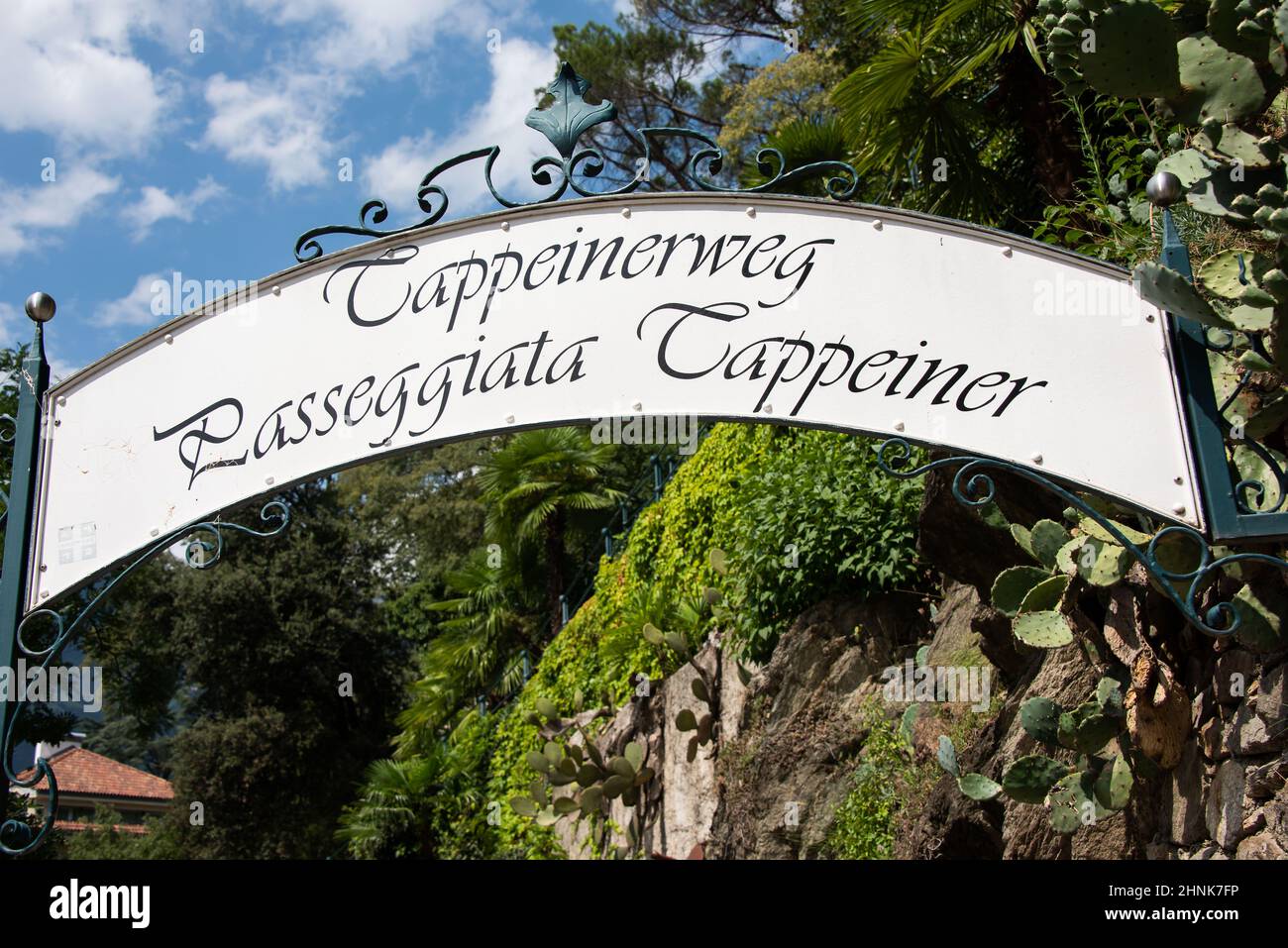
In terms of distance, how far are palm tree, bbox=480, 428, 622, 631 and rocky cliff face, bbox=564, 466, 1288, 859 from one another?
5233mm

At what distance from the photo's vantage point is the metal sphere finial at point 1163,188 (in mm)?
3996

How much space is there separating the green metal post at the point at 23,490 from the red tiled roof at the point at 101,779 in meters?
32.5

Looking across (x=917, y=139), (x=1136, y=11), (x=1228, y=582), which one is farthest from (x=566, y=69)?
(x=917, y=139)

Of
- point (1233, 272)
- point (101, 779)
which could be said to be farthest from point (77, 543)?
point (101, 779)

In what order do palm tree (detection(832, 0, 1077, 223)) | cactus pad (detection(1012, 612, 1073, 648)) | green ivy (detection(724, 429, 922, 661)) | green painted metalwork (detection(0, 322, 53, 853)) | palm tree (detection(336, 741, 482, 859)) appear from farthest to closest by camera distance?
palm tree (detection(336, 741, 482, 859)) → palm tree (detection(832, 0, 1077, 223)) → green ivy (detection(724, 429, 922, 661)) → cactus pad (detection(1012, 612, 1073, 648)) → green painted metalwork (detection(0, 322, 53, 853))

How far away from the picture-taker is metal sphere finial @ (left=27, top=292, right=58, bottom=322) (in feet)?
14.6

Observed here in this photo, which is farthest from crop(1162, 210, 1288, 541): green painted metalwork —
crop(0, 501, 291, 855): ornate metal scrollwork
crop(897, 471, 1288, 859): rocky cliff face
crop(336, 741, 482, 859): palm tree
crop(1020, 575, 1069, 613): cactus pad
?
crop(336, 741, 482, 859): palm tree

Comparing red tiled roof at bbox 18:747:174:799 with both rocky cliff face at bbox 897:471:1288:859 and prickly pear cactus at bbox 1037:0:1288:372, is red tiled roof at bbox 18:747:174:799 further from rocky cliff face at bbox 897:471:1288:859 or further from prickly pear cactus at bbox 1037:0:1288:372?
prickly pear cactus at bbox 1037:0:1288:372

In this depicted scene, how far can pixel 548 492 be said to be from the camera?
1544 centimetres

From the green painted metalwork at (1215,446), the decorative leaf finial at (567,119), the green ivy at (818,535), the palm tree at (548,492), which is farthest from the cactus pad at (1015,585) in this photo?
the palm tree at (548,492)

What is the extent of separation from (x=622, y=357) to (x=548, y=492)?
11.1 m

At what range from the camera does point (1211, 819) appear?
4.30 m
